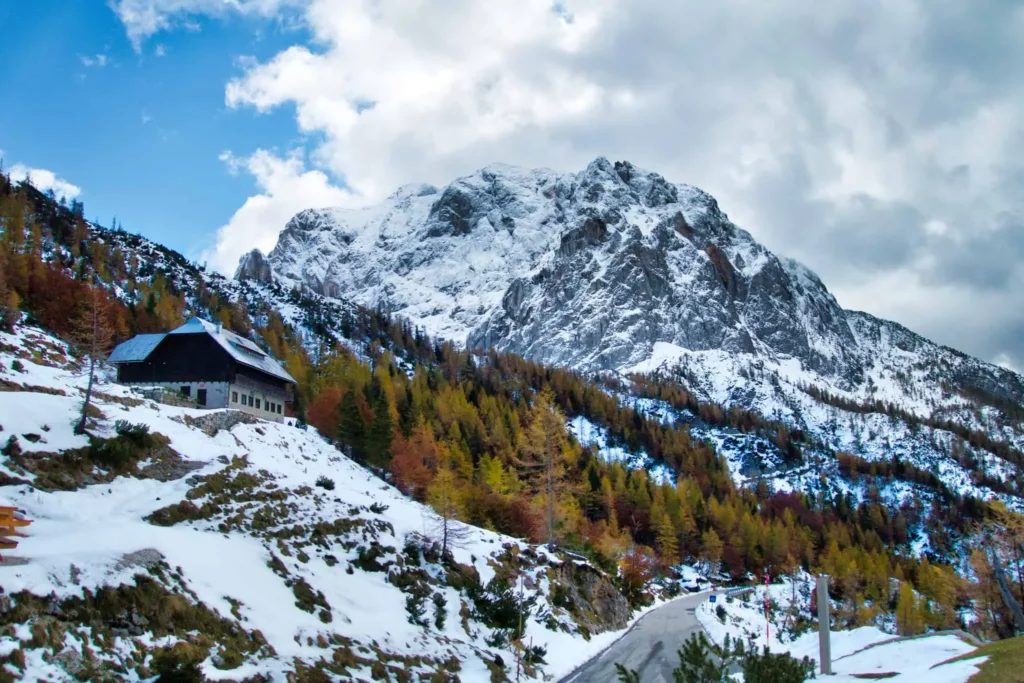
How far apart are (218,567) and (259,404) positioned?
135 feet

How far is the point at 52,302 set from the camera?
67688mm

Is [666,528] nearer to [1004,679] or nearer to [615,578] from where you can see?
[615,578]

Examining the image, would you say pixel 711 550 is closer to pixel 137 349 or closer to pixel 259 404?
pixel 259 404

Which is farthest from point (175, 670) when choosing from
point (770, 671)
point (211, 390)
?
point (211, 390)

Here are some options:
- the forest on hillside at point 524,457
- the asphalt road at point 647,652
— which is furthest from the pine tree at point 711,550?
the asphalt road at point 647,652

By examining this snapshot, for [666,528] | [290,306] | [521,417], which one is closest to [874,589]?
[666,528]

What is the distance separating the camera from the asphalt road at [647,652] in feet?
86.4

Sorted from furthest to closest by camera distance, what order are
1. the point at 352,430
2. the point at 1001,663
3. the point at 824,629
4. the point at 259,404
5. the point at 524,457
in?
the point at 352,430, the point at 524,457, the point at 259,404, the point at 824,629, the point at 1001,663

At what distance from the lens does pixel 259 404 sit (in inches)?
2309

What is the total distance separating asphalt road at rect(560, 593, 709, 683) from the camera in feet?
86.4

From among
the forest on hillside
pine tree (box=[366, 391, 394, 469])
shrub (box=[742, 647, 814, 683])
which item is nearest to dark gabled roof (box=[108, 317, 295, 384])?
the forest on hillside

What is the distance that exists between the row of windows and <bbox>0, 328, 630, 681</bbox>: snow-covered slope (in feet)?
58.6

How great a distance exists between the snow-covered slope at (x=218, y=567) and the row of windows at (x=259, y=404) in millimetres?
17857

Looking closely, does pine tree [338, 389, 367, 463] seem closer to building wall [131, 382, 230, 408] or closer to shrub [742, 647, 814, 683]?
building wall [131, 382, 230, 408]
